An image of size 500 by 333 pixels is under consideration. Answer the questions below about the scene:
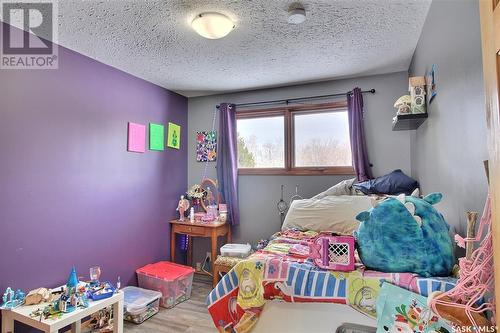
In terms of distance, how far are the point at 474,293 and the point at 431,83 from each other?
55.2 inches

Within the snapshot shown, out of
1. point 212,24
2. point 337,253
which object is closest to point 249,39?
point 212,24

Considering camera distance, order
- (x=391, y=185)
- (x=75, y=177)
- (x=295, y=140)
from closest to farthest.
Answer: (x=75, y=177) → (x=391, y=185) → (x=295, y=140)

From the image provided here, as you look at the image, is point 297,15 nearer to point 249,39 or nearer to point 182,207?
point 249,39

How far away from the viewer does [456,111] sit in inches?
51.1

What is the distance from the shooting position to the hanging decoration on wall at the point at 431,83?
166 centimetres

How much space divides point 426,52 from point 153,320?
123 inches

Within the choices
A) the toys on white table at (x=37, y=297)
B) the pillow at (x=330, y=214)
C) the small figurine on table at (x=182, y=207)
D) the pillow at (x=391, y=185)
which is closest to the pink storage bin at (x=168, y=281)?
the small figurine on table at (x=182, y=207)

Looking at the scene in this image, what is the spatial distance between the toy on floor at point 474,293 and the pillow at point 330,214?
1.63m

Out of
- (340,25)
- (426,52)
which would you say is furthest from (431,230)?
(340,25)

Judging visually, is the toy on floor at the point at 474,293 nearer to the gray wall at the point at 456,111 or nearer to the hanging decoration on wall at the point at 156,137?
the gray wall at the point at 456,111

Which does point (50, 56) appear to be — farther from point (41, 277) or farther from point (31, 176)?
point (41, 277)

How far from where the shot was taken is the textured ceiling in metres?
1.78

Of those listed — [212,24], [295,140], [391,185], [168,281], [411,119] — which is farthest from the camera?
[295,140]

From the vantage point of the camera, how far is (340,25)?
1997mm
